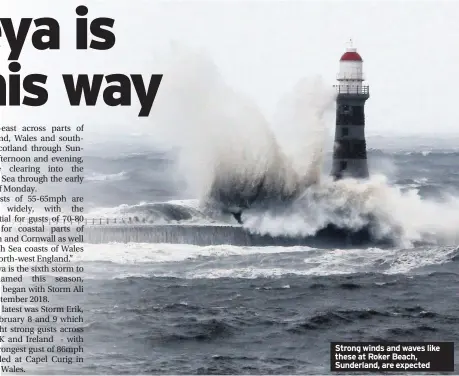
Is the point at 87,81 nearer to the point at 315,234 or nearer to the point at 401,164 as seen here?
the point at 315,234

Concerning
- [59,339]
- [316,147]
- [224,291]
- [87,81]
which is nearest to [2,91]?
[87,81]

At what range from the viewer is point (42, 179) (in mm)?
28594

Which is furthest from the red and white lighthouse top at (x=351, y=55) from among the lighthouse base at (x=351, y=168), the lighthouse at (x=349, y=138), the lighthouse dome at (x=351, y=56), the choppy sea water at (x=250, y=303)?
the choppy sea water at (x=250, y=303)

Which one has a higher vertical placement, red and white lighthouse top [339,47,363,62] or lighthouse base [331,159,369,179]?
red and white lighthouse top [339,47,363,62]

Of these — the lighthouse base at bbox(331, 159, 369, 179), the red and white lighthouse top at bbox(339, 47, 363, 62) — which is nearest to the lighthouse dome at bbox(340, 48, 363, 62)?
the red and white lighthouse top at bbox(339, 47, 363, 62)

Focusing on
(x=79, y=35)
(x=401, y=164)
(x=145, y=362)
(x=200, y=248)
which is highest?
(x=79, y=35)

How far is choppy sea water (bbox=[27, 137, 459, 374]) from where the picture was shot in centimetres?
2720

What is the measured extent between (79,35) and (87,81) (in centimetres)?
113
